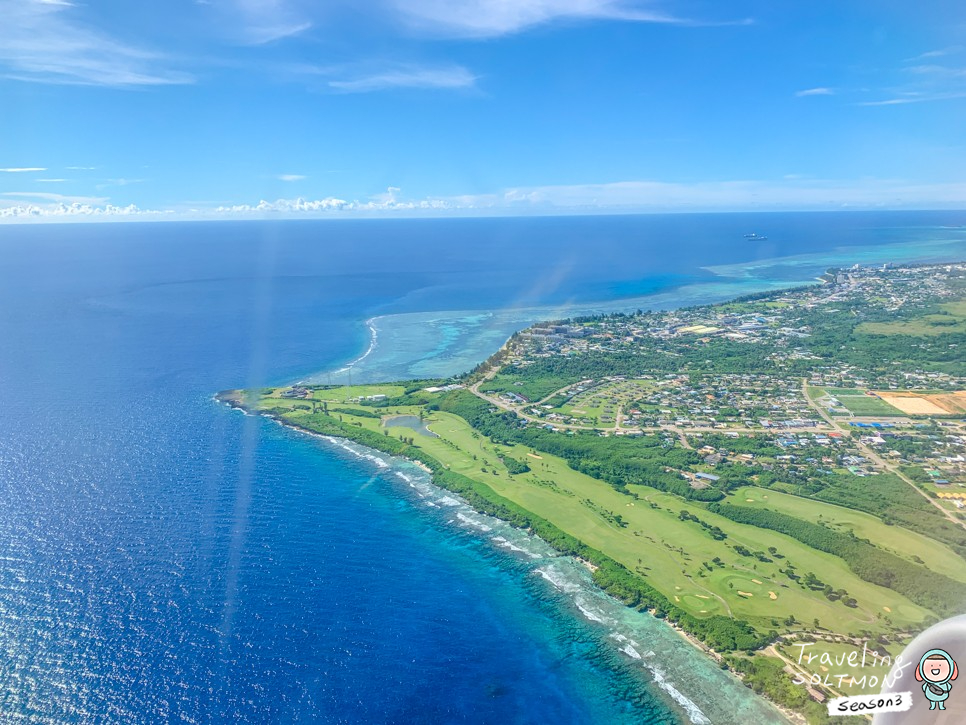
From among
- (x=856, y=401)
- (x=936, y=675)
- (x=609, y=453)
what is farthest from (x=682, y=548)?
(x=856, y=401)

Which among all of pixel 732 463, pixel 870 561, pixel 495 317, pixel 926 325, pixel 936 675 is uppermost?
pixel 926 325

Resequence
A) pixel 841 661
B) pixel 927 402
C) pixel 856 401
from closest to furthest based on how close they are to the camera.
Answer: pixel 841 661, pixel 927 402, pixel 856 401

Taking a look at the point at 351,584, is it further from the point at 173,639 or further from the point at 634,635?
the point at 634,635

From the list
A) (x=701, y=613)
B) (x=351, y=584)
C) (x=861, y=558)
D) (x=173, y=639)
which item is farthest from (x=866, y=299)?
(x=173, y=639)

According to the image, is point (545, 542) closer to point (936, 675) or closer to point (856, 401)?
point (936, 675)

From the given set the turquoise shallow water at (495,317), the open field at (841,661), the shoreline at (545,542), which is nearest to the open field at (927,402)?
the open field at (841,661)

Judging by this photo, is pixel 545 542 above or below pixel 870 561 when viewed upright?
below

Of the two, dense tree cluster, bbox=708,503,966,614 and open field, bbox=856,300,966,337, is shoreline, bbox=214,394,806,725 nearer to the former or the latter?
dense tree cluster, bbox=708,503,966,614

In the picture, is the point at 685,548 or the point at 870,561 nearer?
the point at 870,561
